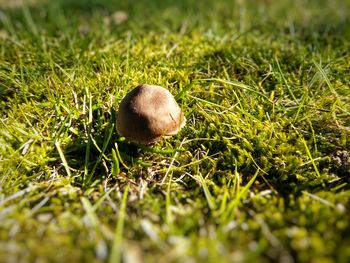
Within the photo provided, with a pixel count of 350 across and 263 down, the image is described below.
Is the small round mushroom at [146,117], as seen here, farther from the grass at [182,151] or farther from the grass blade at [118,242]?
the grass blade at [118,242]

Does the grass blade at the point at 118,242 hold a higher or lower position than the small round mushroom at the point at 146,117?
lower

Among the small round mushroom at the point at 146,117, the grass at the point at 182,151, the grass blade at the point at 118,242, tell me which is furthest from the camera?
the small round mushroom at the point at 146,117

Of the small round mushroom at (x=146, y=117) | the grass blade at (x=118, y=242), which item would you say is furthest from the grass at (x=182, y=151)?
the small round mushroom at (x=146, y=117)

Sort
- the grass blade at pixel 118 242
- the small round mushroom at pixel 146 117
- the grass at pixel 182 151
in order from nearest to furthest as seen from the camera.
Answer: the grass blade at pixel 118 242
the grass at pixel 182 151
the small round mushroom at pixel 146 117

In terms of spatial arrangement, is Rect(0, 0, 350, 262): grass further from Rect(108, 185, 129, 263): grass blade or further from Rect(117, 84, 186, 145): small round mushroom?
Rect(117, 84, 186, 145): small round mushroom

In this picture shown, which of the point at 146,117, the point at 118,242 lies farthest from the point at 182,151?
the point at 118,242

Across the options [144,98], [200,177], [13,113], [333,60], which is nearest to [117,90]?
[144,98]
